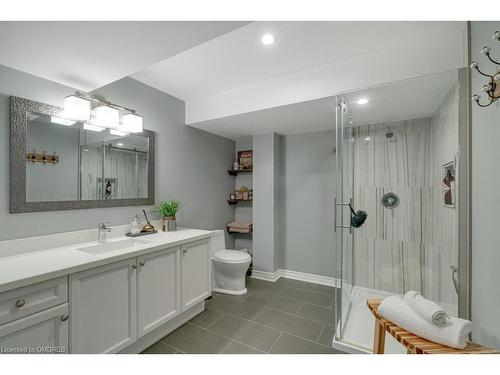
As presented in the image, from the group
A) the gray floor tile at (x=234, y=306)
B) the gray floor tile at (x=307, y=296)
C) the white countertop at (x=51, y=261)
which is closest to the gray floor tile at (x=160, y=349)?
the gray floor tile at (x=234, y=306)

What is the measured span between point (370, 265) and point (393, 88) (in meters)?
1.77

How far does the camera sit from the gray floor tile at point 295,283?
9.12 ft

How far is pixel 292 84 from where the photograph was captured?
2039 millimetres

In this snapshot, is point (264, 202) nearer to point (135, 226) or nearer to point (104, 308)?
point (135, 226)

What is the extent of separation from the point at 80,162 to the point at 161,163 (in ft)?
2.50

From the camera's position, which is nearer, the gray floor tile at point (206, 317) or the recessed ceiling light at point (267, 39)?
the recessed ceiling light at point (267, 39)

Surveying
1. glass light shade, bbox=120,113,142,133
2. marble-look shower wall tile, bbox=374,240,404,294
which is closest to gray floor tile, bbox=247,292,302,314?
marble-look shower wall tile, bbox=374,240,404,294

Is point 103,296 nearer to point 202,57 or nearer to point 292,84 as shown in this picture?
point 202,57

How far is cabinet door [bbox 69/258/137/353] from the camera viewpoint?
1.21m

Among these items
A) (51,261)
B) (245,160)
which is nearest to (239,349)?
(51,261)

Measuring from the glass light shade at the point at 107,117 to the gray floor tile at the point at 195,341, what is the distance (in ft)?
6.13

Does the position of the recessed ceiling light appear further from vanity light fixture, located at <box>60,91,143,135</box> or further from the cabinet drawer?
the cabinet drawer

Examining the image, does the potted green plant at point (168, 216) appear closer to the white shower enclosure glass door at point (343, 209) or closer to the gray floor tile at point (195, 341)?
the gray floor tile at point (195, 341)
